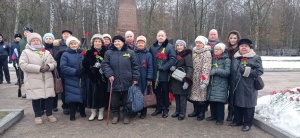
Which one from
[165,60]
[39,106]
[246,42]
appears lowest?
[39,106]

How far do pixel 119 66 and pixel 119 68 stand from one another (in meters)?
0.04

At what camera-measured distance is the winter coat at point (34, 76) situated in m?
4.79

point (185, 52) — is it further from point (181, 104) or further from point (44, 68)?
point (44, 68)

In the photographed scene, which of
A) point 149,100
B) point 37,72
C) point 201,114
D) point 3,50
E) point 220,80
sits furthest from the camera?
point 3,50

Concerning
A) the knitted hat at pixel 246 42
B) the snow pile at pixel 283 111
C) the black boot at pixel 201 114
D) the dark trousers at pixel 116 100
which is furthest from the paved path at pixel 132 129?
the knitted hat at pixel 246 42

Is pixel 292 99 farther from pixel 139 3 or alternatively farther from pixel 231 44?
pixel 139 3

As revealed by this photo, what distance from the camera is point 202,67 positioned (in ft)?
16.9

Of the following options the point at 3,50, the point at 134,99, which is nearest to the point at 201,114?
the point at 134,99

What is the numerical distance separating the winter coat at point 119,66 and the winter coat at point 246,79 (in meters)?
1.92

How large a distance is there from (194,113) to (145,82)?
53.5 inches

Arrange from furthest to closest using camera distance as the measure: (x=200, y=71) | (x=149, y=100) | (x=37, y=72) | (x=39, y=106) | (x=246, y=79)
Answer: (x=149, y=100) → (x=200, y=71) → (x=39, y=106) → (x=37, y=72) → (x=246, y=79)

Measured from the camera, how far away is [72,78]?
519 cm

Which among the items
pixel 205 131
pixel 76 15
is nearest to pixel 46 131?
pixel 205 131

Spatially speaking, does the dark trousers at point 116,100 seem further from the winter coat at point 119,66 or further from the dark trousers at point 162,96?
the dark trousers at point 162,96
